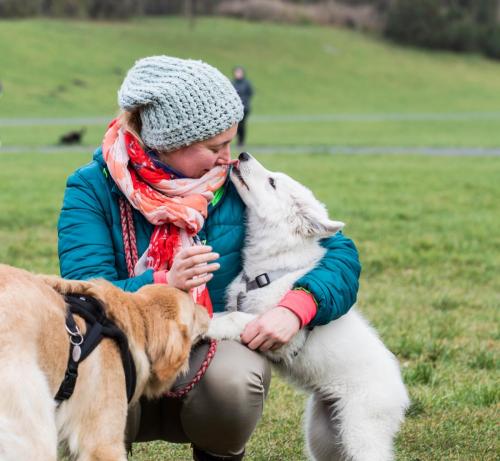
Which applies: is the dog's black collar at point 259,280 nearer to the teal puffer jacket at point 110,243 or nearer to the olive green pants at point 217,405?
the teal puffer jacket at point 110,243

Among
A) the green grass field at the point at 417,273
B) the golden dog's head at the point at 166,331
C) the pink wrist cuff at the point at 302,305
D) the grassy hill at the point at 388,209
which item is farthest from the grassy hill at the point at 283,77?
the golden dog's head at the point at 166,331

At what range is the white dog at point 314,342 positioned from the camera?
3.69m

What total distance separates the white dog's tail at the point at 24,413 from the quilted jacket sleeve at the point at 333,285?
4.28 ft

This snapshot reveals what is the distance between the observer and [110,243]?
3.45 meters

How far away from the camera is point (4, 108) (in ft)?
111

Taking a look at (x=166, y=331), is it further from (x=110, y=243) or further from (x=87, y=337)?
(x=110, y=243)

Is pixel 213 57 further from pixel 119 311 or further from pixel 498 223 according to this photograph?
pixel 119 311

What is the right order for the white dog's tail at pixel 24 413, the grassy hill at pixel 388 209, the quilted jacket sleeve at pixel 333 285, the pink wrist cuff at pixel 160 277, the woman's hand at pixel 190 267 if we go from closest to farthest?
1. the white dog's tail at pixel 24 413
2. the woman's hand at pixel 190 267
3. the pink wrist cuff at pixel 160 277
4. the quilted jacket sleeve at pixel 333 285
5. the grassy hill at pixel 388 209

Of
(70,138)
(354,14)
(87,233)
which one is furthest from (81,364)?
(354,14)

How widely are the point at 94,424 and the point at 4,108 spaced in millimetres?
32771

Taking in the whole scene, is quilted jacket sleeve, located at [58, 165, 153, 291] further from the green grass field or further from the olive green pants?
the green grass field

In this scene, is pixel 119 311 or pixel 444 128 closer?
pixel 119 311

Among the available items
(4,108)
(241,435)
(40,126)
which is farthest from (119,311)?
(4,108)

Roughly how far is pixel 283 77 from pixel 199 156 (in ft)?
151
